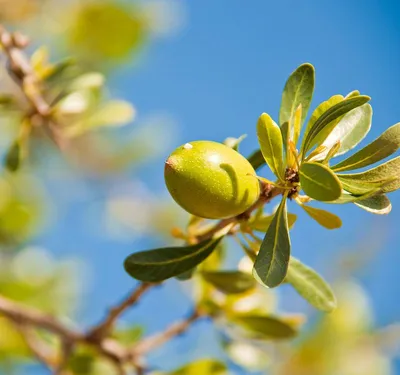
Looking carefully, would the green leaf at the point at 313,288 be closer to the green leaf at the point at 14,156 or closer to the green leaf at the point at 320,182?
the green leaf at the point at 320,182

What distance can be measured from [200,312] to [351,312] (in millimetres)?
1840

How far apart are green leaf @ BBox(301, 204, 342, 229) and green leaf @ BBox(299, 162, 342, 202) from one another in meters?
0.16

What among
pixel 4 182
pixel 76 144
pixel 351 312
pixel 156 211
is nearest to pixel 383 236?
pixel 351 312

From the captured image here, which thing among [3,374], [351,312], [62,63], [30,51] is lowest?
[3,374]

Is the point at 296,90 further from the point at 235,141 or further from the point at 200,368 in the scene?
the point at 200,368

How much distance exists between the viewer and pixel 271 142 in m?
1.35

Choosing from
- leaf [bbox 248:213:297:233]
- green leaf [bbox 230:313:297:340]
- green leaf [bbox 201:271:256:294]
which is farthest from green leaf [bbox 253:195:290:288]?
green leaf [bbox 230:313:297:340]

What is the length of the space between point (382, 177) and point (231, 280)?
64 cm

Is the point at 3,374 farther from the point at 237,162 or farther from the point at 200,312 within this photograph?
the point at 237,162

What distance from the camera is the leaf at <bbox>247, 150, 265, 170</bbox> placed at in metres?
1.51

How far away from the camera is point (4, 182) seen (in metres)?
3.73

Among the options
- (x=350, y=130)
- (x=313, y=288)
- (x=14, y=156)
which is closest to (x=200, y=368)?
(x=313, y=288)

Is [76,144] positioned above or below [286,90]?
above

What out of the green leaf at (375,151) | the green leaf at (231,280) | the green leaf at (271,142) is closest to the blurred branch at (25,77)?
the green leaf at (231,280)
